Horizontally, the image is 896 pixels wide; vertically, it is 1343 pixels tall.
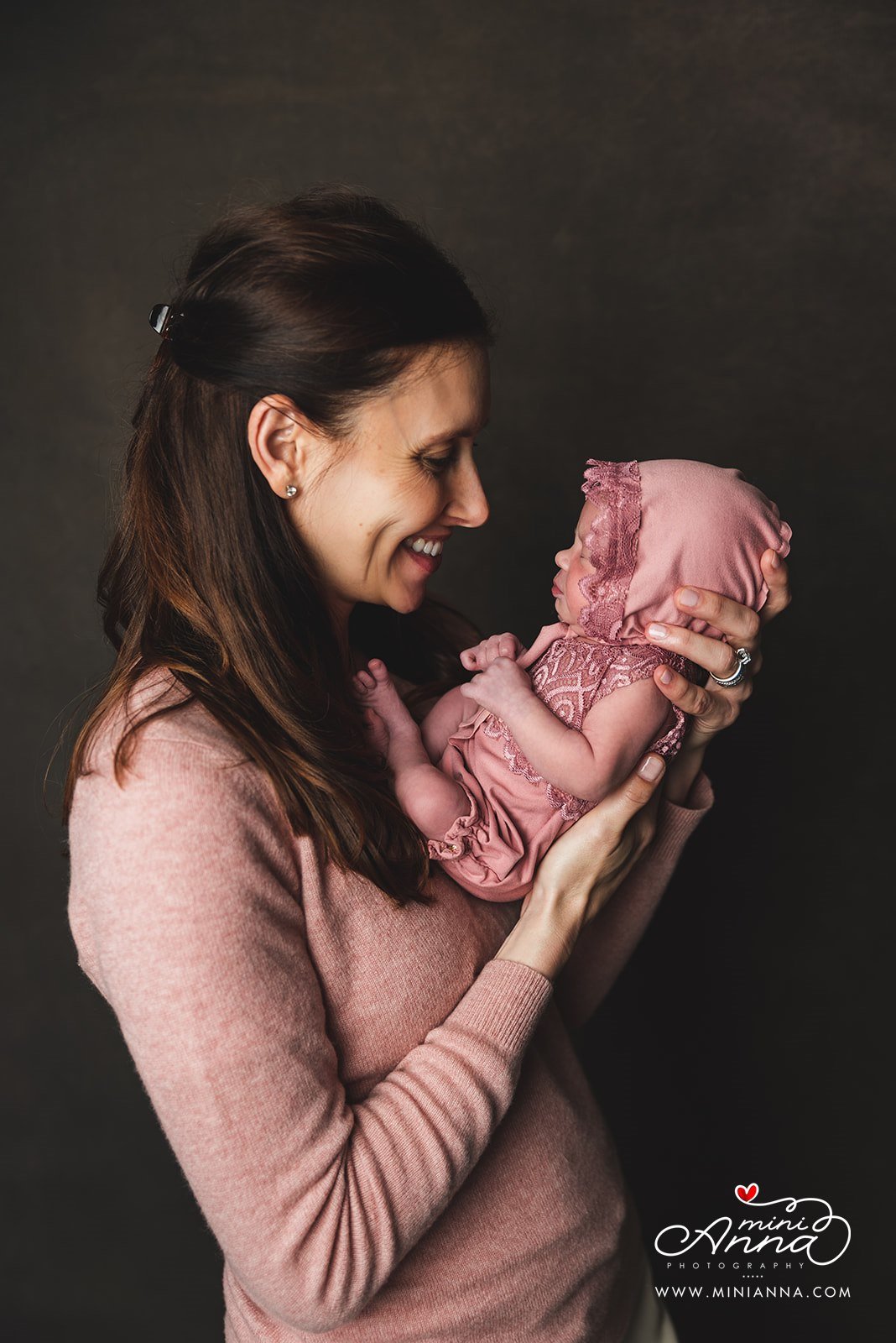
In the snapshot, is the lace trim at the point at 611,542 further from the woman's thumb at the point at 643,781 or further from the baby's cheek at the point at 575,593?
the woman's thumb at the point at 643,781

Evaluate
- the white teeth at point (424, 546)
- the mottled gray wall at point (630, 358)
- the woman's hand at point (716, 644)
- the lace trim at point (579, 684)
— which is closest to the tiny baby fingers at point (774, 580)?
the woman's hand at point (716, 644)

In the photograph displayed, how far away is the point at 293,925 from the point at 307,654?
407 millimetres

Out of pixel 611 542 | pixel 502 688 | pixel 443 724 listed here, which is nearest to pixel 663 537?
pixel 611 542

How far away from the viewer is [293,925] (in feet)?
4.20

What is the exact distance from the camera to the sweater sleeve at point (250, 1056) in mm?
1154

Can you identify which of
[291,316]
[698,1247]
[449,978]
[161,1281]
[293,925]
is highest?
[291,316]

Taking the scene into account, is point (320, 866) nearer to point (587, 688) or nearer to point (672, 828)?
point (587, 688)

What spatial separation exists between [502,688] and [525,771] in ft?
0.45

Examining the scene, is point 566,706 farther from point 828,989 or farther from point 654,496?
point 828,989

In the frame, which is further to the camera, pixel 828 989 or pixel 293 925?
pixel 828 989

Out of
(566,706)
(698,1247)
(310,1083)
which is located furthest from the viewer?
(698,1247)

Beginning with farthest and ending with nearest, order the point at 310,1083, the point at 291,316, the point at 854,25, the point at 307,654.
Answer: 1. the point at 854,25
2. the point at 307,654
3. the point at 291,316
4. the point at 310,1083

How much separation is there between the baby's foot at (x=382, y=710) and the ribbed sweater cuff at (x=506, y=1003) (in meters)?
0.39

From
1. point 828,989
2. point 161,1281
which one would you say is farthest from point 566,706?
point 161,1281
